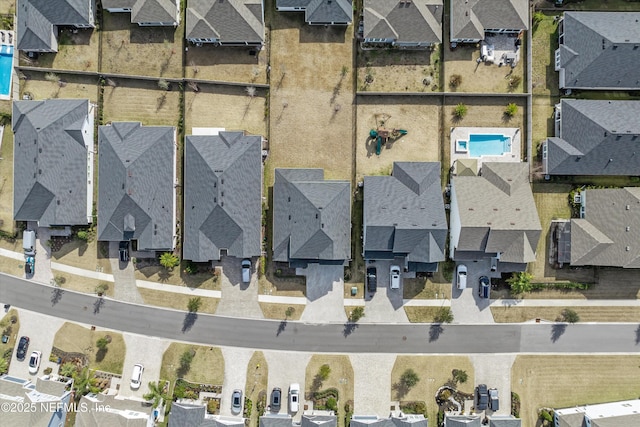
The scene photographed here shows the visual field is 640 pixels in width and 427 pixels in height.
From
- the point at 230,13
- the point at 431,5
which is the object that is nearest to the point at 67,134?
the point at 230,13

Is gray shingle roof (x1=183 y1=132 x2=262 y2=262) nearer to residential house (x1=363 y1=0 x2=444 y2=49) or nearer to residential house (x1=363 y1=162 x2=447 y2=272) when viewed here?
residential house (x1=363 y1=162 x2=447 y2=272)

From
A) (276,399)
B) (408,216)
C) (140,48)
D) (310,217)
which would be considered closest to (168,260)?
(310,217)

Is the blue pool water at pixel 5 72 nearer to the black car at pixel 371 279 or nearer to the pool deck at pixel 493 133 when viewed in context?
the black car at pixel 371 279

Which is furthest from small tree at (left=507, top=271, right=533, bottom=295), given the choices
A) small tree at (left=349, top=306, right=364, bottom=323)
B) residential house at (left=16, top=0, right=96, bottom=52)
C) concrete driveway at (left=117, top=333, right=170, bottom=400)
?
residential house at (left=16, top=0, right=96, bottom=52)

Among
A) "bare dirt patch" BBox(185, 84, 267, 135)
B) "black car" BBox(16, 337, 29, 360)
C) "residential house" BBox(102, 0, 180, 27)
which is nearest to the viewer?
"residential house" BBox(102, 0, 180, 27)

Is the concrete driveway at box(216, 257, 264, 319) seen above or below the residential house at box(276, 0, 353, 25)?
below

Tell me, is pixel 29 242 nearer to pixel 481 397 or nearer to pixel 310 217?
pixel 310 217
